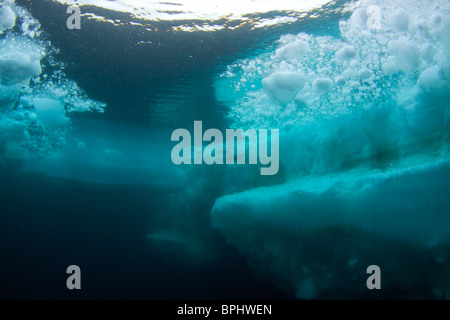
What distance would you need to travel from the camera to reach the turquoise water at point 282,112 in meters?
6.76

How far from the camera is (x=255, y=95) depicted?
34.7 feet

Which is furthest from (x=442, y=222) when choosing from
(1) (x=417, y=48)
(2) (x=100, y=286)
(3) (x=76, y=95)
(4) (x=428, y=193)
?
(2) (x=100, y=286)

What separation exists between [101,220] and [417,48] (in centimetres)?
2945

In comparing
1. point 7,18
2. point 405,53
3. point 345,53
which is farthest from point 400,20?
point 7,18

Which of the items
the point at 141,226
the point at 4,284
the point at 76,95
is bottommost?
the point at 4,284

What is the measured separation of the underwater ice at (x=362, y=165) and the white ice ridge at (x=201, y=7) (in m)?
1.24

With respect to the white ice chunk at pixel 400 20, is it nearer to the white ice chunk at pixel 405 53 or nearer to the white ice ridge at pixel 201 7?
the white ice chunk at pixel 405 53

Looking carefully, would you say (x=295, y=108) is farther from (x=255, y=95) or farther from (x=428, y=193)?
(x=428, y=193)

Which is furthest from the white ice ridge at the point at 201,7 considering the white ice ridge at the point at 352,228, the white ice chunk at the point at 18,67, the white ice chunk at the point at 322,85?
the white ice ridge at the point at 352,228

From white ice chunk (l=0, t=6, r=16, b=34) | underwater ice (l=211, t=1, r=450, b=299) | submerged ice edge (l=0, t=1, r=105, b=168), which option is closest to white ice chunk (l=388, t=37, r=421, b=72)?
underwater ice (l=211, t=1, r=450, b=299)

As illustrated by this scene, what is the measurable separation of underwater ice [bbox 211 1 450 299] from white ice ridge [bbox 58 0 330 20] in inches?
48.8

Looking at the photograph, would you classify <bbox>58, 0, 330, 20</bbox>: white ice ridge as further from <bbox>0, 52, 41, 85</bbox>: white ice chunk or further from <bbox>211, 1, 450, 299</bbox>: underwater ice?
<bbox>0, 52, 41, 85</bbox>: white ice chunk

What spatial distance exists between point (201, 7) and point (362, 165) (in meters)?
7.48

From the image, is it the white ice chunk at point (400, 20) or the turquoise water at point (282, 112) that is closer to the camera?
the white ice chunk at point (400, 20)
